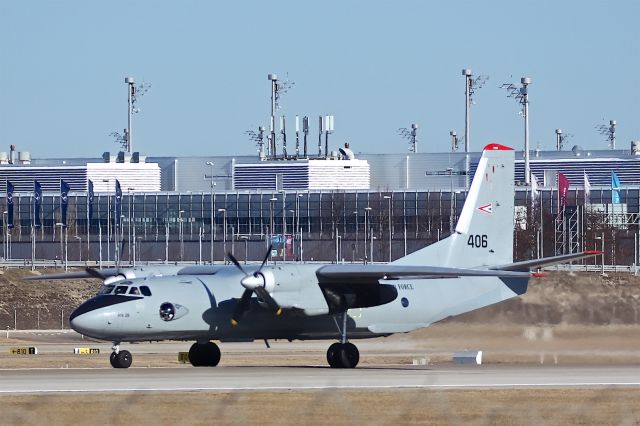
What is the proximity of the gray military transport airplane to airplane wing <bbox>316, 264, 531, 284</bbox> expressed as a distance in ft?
0.10

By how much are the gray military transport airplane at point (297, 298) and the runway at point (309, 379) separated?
5.08 ft

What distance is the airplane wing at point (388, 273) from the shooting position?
148 ft

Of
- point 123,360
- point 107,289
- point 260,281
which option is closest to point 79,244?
point 123,360

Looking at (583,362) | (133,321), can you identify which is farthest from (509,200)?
(133,321)

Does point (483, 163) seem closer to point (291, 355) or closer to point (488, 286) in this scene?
point (488, 286)

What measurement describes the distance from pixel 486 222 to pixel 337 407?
1979cm

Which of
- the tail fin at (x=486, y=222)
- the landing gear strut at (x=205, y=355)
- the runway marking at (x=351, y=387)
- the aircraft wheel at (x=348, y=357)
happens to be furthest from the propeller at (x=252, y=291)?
the runway marking at (x=351, y=387)

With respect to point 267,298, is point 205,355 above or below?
below

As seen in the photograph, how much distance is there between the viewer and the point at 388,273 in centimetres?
4569

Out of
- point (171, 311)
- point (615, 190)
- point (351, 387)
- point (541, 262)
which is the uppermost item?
point (615, 190)

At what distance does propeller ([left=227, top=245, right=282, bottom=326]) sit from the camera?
150 ft

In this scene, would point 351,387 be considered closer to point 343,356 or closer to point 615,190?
point 343,356

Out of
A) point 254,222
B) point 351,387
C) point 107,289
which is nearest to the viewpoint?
point 351,387

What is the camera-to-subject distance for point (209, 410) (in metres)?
32.4
